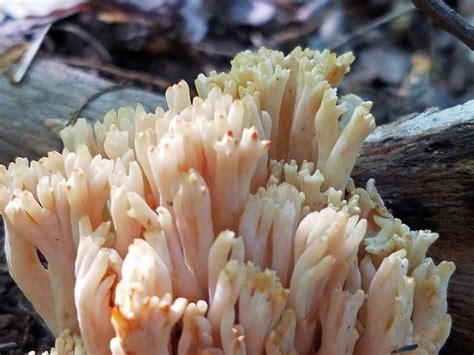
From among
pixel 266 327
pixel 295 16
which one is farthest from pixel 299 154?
pixel 295 16

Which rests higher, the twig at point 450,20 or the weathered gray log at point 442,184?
the twig at point 450,20

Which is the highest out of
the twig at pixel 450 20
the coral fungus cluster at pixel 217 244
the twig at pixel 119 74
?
the twig at pixel 450 20

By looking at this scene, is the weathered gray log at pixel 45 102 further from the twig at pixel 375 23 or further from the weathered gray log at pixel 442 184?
the twig at pixel 375 23

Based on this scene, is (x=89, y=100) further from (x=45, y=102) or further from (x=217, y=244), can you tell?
(x=217, y=244)

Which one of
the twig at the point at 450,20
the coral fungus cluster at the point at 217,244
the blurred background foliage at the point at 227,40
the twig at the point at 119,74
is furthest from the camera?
the blurred background foliage at the point at 227,40


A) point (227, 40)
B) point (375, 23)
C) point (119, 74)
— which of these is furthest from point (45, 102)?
point (375, 23)

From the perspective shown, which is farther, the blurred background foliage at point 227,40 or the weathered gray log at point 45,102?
the blurred background foliage at point 227,40

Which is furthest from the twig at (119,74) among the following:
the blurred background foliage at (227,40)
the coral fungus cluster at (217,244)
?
the coral fungus cluster at (217,244)
